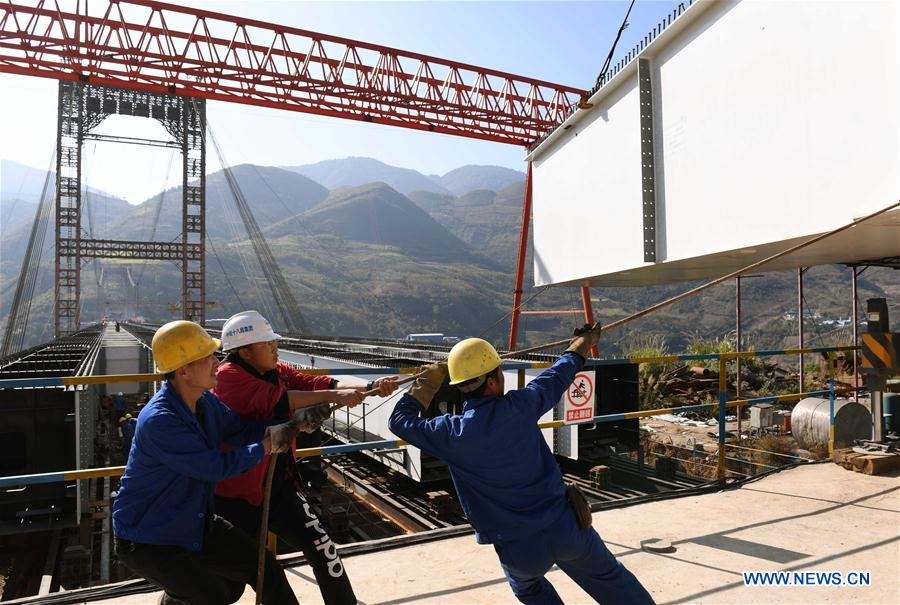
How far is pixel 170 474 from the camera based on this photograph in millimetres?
1988

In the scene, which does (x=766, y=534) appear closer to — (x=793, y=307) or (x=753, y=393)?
(x=753, y=393)

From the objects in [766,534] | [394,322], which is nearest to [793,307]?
[394,322]

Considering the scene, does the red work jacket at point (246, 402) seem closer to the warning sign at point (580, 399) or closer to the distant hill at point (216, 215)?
the warning sign at point (580, 399)

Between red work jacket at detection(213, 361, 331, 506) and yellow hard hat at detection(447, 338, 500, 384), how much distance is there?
32.9 inches

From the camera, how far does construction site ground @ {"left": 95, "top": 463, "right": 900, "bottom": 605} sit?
3000mm

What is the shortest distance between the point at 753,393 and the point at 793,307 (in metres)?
64.2

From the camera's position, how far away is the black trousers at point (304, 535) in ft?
7.88

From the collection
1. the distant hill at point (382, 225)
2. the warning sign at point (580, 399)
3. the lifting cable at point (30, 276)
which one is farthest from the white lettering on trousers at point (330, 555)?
the distant hill at point (382, 225)

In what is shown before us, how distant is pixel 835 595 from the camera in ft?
9.78

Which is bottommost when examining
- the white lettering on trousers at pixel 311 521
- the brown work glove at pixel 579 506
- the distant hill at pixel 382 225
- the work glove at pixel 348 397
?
the white lettering on trousers at pixel 311 521

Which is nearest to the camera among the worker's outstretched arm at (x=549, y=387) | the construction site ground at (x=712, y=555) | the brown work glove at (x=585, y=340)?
the worker's outstretched arm at (x=549, y=387)

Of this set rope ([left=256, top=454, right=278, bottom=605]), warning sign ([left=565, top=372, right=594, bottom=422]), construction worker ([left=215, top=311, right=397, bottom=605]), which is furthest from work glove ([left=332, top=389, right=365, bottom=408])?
warning sign ([left=565, top=372, right=594, bottom=422])

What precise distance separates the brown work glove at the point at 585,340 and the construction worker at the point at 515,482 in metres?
0.38

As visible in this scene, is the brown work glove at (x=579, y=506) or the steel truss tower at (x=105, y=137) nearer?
the brown work glove at (x=579, y=506)
